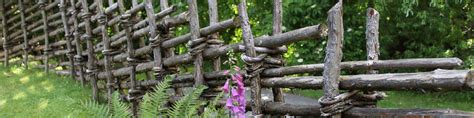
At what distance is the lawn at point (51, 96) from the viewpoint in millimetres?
6152

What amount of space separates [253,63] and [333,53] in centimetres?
73

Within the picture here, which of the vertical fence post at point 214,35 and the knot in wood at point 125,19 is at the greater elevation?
the knot in wood at point 125,19

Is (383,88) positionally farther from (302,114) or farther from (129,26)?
(129,26)

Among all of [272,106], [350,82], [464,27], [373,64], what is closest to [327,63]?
[350,82]

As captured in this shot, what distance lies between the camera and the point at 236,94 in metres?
2.87

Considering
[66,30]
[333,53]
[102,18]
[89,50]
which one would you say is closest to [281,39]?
[333,53]

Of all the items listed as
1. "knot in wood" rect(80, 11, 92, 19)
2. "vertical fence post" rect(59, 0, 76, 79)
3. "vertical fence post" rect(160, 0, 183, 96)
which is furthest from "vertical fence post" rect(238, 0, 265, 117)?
"vertical fence post" rect(59, 0, 76, 79)

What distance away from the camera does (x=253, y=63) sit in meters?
3.61

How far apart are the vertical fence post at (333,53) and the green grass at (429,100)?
541cm

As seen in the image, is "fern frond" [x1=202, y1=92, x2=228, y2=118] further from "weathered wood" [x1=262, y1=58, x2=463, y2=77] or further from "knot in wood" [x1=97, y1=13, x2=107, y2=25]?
"knot in wood" [x1=97, y1=13, x2=107, y2=25]

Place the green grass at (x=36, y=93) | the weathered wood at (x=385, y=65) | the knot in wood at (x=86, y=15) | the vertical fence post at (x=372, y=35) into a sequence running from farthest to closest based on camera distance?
the knot in wood at (x=86, y=15), the green grass at (x=36, y=93), the vertical fence post at (x=372, y=35), the weathered wood at (x=385, y=65)

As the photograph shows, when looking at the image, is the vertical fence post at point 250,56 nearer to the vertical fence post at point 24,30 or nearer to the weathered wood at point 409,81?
the weathered wood at point 409,81

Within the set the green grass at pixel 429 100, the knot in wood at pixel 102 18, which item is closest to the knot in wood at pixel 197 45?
the knot in wood at pixel 102 18

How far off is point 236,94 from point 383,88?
710 mm
